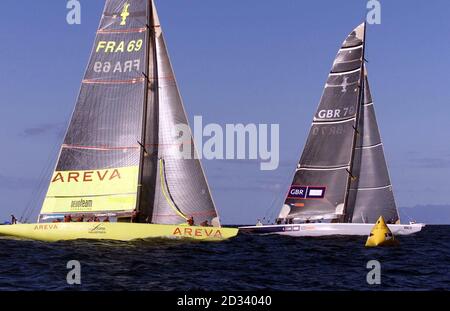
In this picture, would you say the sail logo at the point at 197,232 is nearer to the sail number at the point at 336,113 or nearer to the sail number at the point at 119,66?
the sail number at the point at 119,66

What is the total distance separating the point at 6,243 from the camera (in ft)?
124

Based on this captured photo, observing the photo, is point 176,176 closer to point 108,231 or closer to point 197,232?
point 197,232

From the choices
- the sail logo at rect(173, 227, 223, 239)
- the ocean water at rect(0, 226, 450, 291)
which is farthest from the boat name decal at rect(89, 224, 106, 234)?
the sail logo at rect(173, 227, 223, 239)

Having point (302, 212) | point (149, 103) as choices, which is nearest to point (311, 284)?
point (149, 103)

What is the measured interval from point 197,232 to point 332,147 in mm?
18904

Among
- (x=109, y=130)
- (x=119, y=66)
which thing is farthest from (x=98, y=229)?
(x=119, y=66)

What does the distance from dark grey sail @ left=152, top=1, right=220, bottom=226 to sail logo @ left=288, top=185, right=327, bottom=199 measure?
15223 millimetres

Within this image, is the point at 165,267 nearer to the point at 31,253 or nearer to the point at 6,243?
the point at 31,253

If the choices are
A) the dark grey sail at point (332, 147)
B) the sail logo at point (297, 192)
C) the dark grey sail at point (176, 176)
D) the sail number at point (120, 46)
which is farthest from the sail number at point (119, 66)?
the sail logo at point (297, 192)

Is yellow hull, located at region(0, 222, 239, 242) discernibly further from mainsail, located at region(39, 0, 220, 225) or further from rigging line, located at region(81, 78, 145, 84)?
rigging line, located at region(81, 78, 145, 84)

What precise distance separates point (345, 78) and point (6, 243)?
26.6m

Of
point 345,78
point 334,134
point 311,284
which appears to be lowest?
point 311,284

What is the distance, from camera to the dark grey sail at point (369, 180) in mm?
50406

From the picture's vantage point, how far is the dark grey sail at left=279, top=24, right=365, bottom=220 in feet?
165
